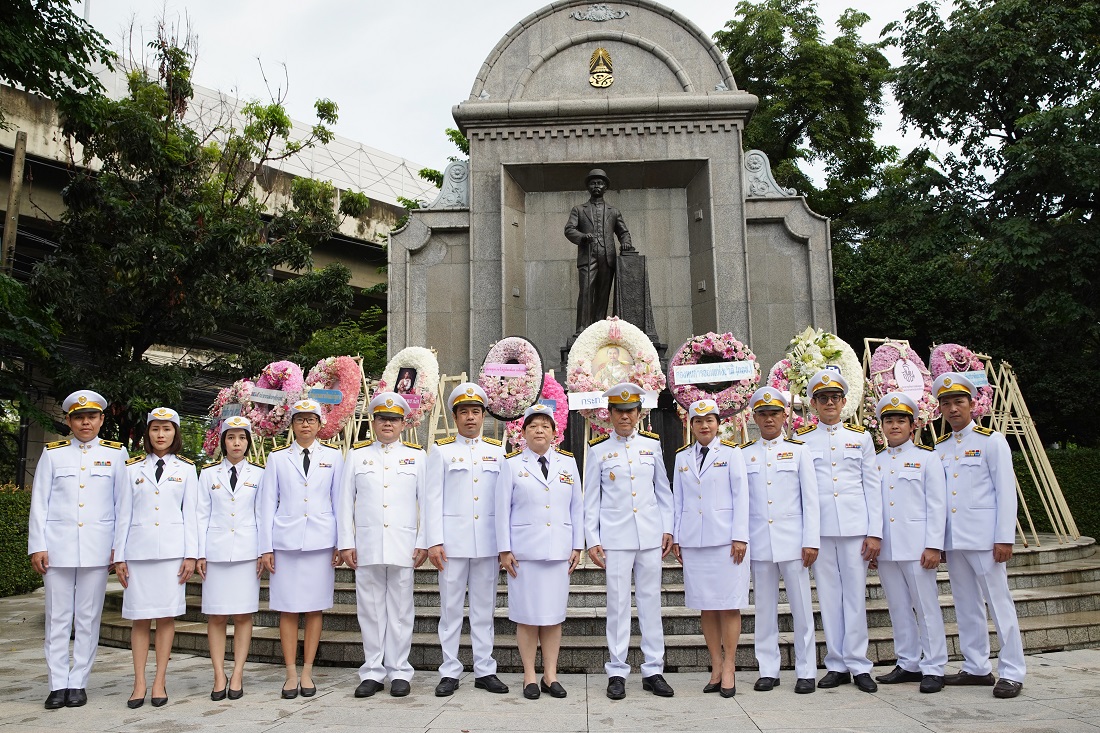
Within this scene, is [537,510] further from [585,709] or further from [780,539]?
[780,539]

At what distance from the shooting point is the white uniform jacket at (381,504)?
19.5 feet

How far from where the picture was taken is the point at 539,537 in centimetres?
588

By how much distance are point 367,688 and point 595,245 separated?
751cm

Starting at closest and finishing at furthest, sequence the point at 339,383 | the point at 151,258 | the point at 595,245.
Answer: the point at 339,383 → the point at 595,245 → the point at 151,258

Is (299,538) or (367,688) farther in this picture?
(299,538)

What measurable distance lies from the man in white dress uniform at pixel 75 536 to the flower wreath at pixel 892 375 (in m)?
7.71

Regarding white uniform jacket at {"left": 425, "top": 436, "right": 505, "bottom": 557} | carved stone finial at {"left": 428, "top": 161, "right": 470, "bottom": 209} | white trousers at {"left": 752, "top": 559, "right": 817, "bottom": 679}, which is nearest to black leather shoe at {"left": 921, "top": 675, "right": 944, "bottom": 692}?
white trousers at {"left": 752, "top": 559, "right": 817, "bottom": 679}

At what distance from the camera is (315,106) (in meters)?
18.3

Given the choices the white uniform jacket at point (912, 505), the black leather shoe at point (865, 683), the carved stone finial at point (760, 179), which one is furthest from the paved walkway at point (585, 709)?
the carved stone finial at point (760, 179)

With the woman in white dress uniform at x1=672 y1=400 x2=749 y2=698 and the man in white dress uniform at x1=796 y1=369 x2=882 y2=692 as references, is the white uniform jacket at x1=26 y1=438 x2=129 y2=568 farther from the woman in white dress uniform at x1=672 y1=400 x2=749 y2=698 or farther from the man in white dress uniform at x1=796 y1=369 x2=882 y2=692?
the man in white dress uniform at x1=796 y1=369 x2=882 y2=692

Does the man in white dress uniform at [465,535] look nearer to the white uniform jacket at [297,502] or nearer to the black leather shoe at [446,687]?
the black leather shoe at [446,687]

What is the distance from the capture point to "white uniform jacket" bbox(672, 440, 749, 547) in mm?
5910

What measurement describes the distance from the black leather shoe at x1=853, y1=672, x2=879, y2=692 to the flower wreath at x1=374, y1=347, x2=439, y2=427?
19.9ft

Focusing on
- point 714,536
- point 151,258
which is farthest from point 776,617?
point 151,258
